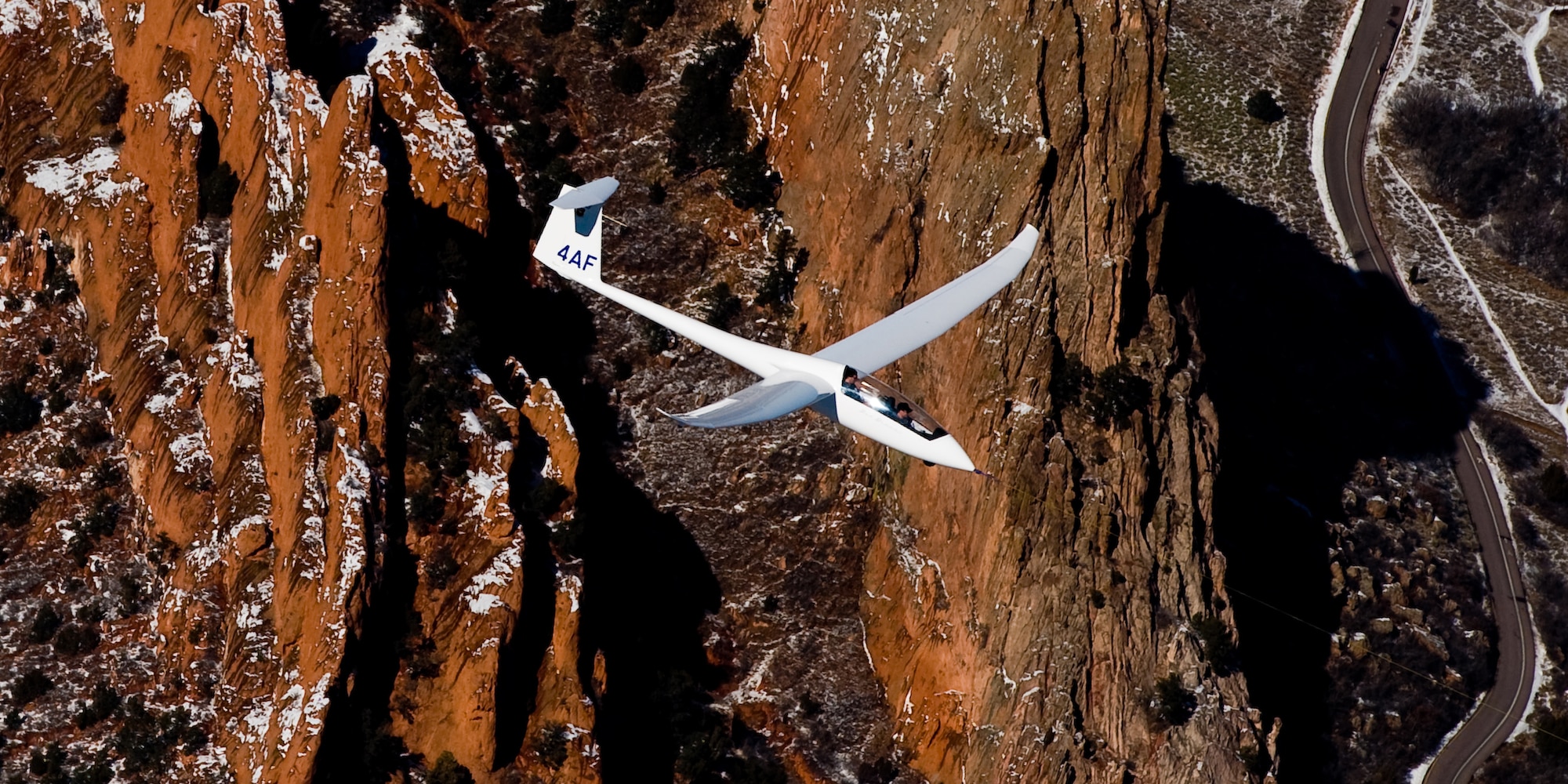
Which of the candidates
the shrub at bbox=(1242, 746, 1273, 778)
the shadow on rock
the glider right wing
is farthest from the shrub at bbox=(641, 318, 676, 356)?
the shrub at bbox=(1242, 746, 1273, 778)

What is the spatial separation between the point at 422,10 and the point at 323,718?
3210 centimetres

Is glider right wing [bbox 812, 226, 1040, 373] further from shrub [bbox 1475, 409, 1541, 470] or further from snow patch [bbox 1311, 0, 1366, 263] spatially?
snow patch [bbox 1311, 0, 1366, 263]

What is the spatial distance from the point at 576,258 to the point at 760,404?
13131 millimetres

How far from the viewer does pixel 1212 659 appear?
69.1 meters

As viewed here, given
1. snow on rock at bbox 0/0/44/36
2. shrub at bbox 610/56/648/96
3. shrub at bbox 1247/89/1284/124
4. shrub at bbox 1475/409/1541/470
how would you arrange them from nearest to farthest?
snow on rock at bbox 0/0/44/36 → shrub at bbox 610/56/648/96 → shrub at bbox 1475/409/1541/470 → shrub at bbox 1247/89/1284/124

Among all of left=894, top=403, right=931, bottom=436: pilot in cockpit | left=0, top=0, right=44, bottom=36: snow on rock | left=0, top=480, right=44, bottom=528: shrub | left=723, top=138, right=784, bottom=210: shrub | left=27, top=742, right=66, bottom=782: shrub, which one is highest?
left=0, top=0, right=44, bottom=36: snow on rock

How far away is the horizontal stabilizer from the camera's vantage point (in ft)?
191

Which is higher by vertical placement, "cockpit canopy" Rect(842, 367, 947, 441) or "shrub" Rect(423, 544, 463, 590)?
"shrub" Rect(423, 544, 463, 590)

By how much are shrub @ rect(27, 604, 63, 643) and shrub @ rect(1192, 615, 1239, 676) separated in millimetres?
41858

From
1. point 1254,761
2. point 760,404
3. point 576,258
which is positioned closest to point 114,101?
point 576,258

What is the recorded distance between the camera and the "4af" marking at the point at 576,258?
229ft

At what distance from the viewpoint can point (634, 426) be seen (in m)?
75.7

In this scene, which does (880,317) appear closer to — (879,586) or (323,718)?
(879,586)

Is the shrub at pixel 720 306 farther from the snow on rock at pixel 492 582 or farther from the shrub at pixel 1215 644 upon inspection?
the shrub at pixel 1215 644
